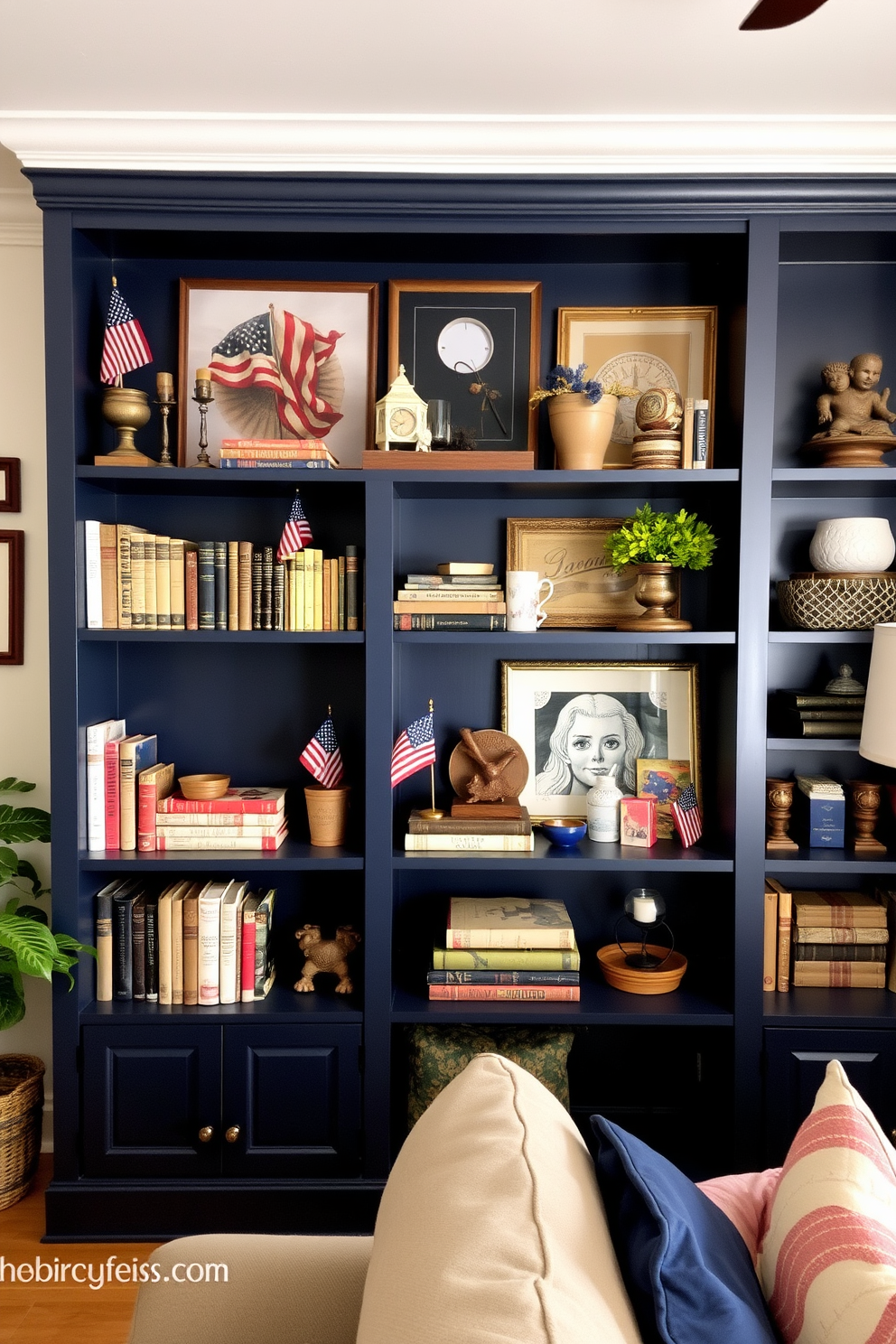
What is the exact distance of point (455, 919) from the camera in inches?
98.0

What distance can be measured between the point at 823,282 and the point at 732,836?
60.0 inches

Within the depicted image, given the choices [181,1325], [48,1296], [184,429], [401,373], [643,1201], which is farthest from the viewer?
[184,429]

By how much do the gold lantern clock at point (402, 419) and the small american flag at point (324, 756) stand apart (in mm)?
739

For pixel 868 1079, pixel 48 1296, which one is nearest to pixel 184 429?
pixel 48 1296

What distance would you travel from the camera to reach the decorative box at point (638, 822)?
2.49 metres

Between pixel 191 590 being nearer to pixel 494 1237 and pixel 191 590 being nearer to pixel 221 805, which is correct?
pixel 221 805

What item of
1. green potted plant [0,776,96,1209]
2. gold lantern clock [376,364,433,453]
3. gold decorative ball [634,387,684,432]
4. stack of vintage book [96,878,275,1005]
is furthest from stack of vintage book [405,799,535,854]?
gold decorative ball [634,387,684,432]

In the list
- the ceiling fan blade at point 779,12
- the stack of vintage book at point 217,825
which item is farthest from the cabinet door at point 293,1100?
the ceiling fan blade at point 779,12

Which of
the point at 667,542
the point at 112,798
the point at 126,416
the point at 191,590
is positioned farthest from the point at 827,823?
the point at 126,416

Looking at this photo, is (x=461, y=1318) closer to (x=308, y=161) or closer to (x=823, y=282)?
(x=308, y=161)

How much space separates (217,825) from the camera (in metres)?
2.45

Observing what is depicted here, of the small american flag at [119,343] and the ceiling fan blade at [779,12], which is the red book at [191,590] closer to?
the small american flag at [119,343]

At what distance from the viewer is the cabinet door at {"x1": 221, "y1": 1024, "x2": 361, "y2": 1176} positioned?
2.38m

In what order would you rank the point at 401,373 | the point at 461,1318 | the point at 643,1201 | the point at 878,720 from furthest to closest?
the point at 401,373
the point at 878,720
the point at 643,1201
the point at 461,1318
